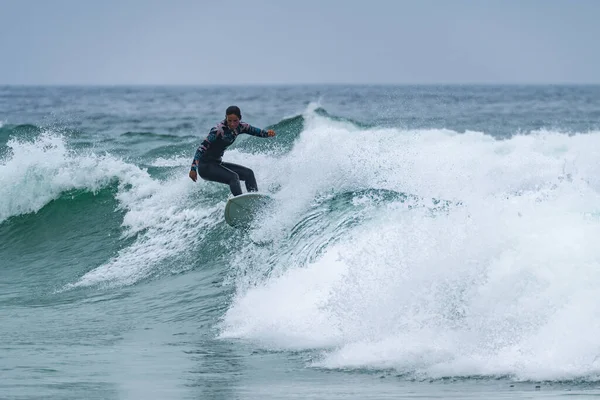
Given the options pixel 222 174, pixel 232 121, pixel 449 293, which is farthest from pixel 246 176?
pixel 449 293

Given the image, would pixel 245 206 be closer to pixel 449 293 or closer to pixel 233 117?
pixel 233 117

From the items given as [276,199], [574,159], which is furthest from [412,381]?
[574,159]

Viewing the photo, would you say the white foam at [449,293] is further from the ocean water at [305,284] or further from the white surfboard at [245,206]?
the white surfboard at [245,206]

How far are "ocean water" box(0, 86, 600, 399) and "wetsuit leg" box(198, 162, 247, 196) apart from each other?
530 mm

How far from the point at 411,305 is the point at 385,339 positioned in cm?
43

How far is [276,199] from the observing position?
484 inches

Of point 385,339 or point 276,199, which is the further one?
point 276,199

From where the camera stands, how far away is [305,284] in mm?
9922

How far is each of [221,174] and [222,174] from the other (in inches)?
0.6

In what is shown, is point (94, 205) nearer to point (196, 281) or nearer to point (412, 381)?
point (196, 281)

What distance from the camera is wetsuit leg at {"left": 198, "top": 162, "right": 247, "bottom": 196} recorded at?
11953 millimetres

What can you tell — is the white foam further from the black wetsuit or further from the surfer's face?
the surfer's face

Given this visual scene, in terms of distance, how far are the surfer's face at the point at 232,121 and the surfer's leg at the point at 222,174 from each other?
1.86ft

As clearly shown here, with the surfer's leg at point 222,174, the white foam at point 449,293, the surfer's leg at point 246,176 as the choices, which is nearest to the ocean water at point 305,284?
the white foam at point 449,293
